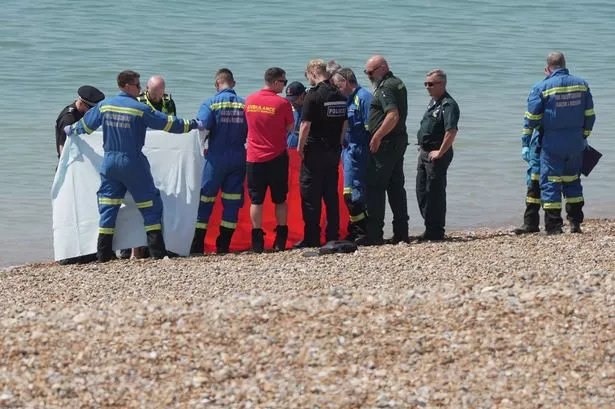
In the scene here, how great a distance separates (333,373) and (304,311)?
84cm

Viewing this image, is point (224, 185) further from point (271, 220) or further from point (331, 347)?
point (331, 347)

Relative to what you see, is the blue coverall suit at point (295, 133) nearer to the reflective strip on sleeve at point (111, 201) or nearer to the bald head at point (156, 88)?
the bald head at point (156, 88)

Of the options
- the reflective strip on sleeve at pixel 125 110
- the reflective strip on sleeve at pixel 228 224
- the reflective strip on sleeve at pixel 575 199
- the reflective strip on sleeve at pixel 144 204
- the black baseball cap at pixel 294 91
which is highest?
the black baseball cap at pixel 294 91

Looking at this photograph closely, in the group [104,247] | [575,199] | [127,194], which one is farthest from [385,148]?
[104,247]

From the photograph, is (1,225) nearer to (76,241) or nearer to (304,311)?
(76,241)

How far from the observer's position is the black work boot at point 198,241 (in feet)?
38.5

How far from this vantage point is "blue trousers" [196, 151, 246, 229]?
1148cm

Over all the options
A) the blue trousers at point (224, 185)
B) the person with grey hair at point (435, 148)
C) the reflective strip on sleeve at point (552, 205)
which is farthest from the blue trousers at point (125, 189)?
the reflective strip on sleeve at point (552, 205)

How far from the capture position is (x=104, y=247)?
11.3m

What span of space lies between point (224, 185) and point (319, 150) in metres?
0.89

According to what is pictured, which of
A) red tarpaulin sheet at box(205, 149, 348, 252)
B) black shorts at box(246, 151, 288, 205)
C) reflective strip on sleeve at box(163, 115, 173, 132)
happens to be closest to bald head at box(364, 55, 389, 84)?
black shorts at box(246, 151, 288, 205)

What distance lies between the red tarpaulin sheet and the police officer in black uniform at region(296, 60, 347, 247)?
29cm

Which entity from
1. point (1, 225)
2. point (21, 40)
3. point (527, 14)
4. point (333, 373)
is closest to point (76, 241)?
point (1, 225)

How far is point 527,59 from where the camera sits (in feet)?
89.5
